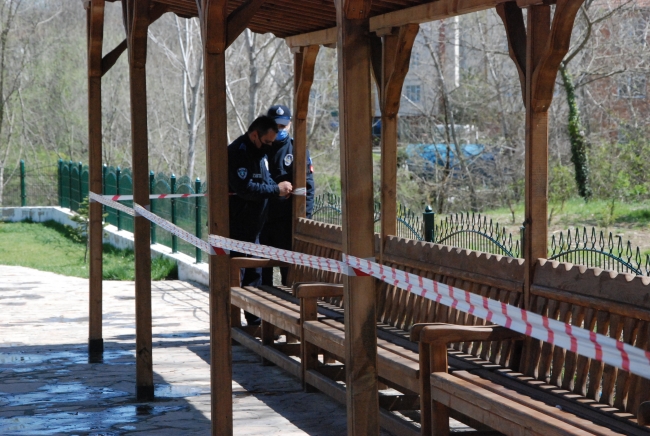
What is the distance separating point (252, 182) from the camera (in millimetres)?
8359

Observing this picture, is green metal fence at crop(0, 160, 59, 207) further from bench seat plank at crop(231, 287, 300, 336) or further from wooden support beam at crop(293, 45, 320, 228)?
bench seat plank at crop(231, 287, 300, 336)

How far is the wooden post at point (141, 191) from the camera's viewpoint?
660cm

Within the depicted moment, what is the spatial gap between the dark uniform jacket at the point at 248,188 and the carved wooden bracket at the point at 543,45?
11.4 ft

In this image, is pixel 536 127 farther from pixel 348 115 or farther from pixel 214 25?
pixel 214 25

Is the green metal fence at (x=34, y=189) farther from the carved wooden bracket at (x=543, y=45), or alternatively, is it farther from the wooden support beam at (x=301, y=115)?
the carved wooden bracket at (x=543, y=45)

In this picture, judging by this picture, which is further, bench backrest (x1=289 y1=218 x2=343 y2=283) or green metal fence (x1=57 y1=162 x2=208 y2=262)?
green metal fence (x1=57 y1=162 x2=208 y2=262)

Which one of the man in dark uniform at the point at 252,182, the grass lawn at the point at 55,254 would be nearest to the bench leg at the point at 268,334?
the man in dark uniform at the point at 252,182

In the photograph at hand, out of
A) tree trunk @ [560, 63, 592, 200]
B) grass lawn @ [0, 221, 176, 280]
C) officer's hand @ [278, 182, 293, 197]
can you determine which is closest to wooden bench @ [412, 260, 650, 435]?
officer's hand @ [278, 182, 293, 197]

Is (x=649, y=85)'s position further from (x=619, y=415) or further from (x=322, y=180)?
(x=619, y=415)

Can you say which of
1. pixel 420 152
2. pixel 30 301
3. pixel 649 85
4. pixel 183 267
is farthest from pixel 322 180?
pixel 30 301

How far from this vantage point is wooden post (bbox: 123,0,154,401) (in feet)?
21.6

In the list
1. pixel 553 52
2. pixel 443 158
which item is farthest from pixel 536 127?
pixel 443 158

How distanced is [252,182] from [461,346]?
10.9 ft

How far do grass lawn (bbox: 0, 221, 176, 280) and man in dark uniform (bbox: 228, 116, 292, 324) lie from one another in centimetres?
493
